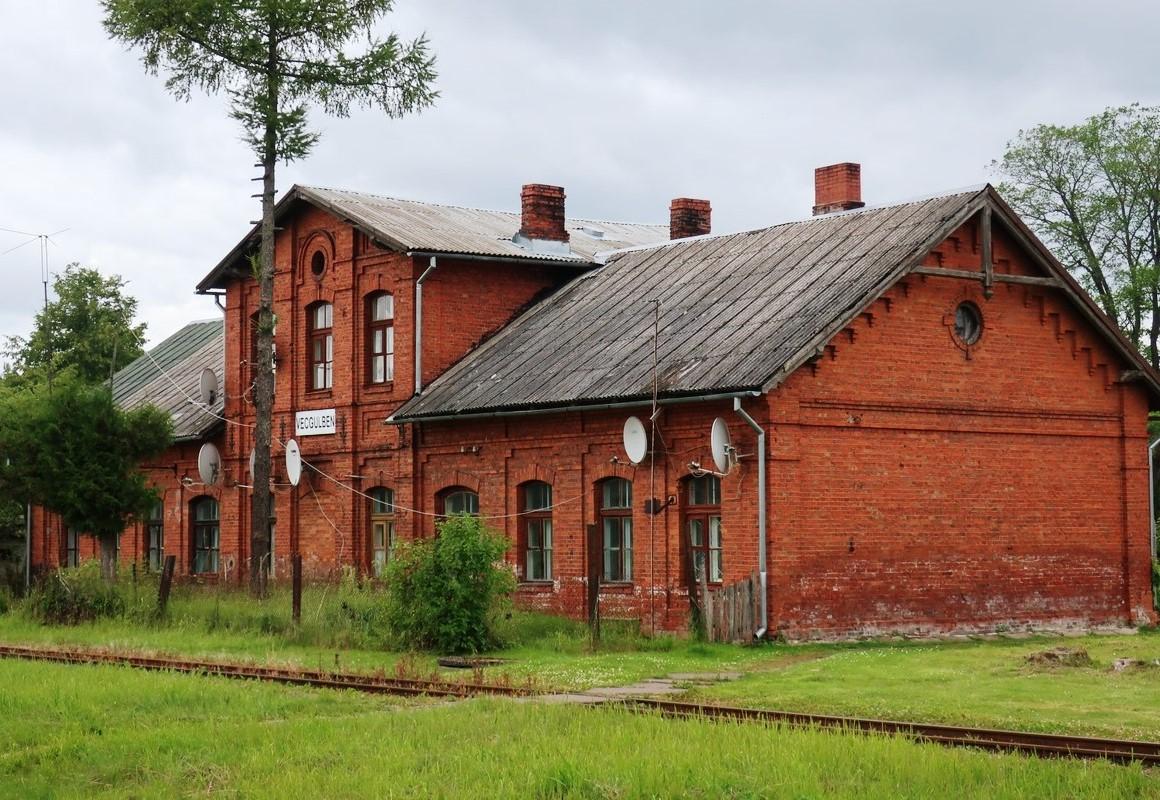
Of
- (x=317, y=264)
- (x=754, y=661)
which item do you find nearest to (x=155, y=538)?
(x=317, y=264)

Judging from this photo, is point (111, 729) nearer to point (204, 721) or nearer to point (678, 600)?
point (204, 721)

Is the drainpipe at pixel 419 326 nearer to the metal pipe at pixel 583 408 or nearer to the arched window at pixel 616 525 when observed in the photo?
the metal pipe at pixel 583 408

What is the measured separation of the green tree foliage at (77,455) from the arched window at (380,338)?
4230 millimetres

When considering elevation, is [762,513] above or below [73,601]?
above

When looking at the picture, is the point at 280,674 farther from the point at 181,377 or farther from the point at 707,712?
the point at 181,377

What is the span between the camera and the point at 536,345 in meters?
27.8

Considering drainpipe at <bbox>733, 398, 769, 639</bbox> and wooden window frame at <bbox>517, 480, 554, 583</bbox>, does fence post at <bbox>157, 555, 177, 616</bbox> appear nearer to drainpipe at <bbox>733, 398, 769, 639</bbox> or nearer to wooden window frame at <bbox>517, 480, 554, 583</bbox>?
wooden window frame at <bbox>517, 480, 554, 583</bbox>

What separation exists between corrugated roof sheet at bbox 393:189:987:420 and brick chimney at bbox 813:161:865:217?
2148 mm

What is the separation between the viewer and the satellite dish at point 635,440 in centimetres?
2341

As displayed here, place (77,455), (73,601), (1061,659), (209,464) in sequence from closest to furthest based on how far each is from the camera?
(1061,659) → (73,601) → (77,455) → (209,464)

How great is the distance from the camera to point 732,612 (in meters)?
21.8

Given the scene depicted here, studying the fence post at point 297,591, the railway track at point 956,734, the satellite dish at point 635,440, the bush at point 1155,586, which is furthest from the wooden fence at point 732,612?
the bush at point 1155,586

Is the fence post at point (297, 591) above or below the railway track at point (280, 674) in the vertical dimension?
above

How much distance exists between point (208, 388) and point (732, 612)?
1575cm
